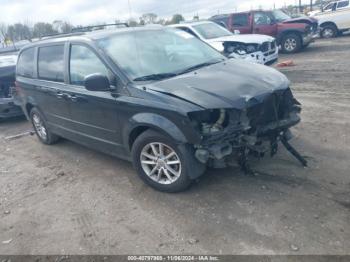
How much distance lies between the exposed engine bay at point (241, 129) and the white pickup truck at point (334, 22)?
52.1 feet

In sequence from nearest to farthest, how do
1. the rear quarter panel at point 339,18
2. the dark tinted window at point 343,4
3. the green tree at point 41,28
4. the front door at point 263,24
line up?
the front door at point 263,24
the green tree at point 41,28
the rear quarter panel at point 339,18
the dark tinted window at point 343,4

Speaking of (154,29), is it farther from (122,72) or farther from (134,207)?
(134,207)

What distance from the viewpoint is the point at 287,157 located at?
4605 mm

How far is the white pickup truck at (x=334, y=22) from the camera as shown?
1736 cm

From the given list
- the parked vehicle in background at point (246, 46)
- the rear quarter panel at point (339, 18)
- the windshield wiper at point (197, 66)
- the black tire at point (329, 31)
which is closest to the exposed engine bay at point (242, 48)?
the parked vehicle in background at point (246, 46)

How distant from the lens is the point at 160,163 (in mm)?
4051

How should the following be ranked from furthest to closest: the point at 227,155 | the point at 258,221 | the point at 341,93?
the point at 341,93, the point at 227,155, the point at 258,221

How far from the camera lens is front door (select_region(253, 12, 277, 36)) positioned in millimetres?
14542

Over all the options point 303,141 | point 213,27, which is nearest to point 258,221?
point 303,141

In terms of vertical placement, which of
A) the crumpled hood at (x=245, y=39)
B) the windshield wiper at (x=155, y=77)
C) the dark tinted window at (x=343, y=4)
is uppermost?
the dark tinted window at (x=343, y=4)

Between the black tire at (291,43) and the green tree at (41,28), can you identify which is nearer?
the black tire at (291,43)

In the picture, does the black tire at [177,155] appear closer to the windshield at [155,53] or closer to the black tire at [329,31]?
the windshield at [155,53]

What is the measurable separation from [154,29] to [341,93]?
448cm

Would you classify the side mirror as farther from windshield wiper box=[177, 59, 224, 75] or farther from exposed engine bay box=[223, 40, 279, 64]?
exposed engine bay box=[223, 40, 279, 64]
